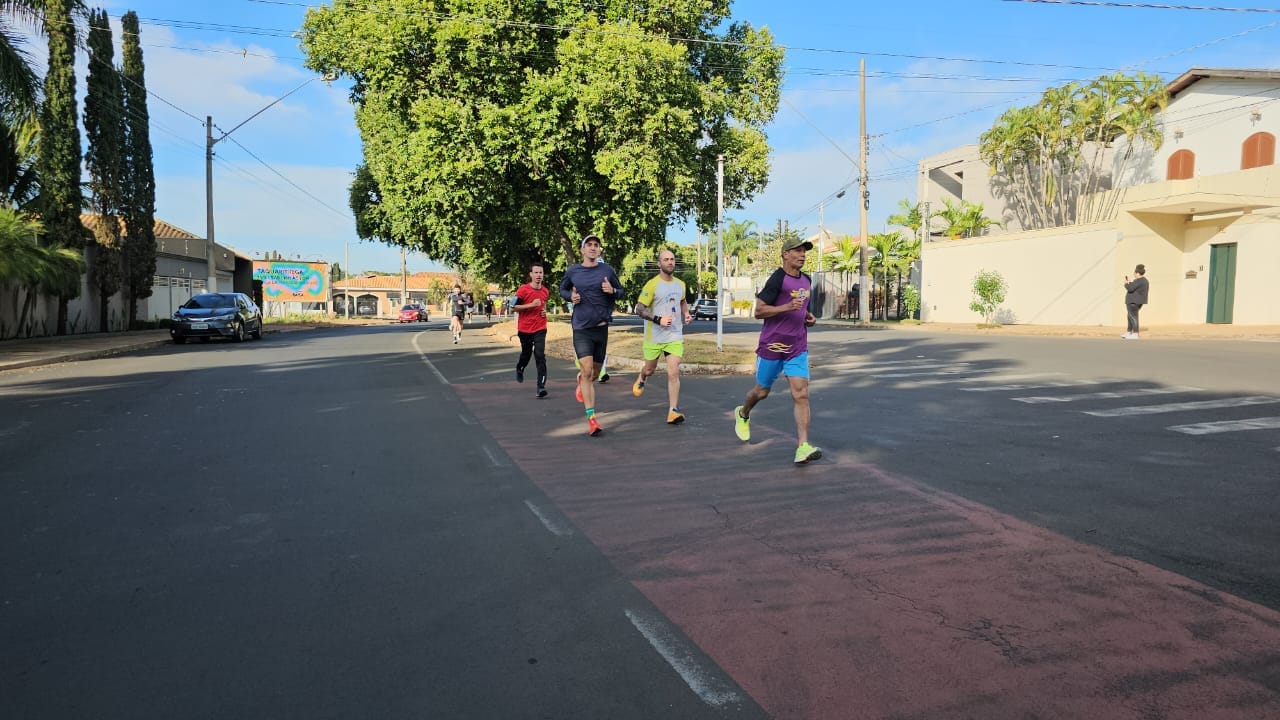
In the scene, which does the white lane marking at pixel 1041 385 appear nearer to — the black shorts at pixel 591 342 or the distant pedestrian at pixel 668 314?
the distant pedestrian at pixel 668 314

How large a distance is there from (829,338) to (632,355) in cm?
1092

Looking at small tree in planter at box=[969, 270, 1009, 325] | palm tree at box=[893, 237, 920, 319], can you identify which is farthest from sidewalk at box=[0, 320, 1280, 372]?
palm tree at box=[893, 237, 920, 319]

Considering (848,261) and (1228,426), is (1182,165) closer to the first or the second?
(848,261)

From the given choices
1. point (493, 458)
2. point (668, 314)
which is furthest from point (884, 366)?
point (493, 458)

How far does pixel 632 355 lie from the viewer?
1675 cm

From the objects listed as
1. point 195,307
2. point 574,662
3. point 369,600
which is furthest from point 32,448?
point 195,307

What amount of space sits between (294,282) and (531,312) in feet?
195

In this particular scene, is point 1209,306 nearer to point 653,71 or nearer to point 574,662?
point 653,71

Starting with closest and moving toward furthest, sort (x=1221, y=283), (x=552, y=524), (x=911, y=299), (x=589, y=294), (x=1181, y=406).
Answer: (x=552, y=524), (x=589, y=294), (x=1181, y=406), (x=1221, y=283), (x=911, y=299)

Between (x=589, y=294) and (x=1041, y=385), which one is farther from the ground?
(x=589, y=294)

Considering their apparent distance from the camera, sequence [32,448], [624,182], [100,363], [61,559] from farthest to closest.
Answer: [624,182]
[100,363]
[32,448]
[61,559]

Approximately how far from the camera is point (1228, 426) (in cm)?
848

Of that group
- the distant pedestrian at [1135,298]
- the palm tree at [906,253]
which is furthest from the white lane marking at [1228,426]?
the palm tree at [906,253]

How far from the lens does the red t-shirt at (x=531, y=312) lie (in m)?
11.5
